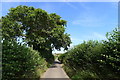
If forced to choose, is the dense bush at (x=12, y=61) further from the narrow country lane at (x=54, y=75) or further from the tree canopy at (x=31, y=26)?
the tree canopy at (x=31, y=26)

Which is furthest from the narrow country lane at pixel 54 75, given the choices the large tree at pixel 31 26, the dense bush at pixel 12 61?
the dense bush at pixel 12 61

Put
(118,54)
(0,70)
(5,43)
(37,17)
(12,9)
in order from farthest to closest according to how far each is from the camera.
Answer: (12,9) < (37,17) < (5,43) < (0,70) < (118,54)

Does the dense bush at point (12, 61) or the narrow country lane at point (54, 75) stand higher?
the dense bush at point (12, 61)

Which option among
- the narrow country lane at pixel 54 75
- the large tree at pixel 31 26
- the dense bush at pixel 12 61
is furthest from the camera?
the large tree at pixel 31 26

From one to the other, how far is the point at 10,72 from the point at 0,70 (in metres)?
0.57

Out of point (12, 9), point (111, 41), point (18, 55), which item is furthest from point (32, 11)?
point (111, 41)

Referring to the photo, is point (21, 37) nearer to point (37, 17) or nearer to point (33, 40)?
point (33, 40)

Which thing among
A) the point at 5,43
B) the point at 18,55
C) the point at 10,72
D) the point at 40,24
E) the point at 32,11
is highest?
the point at 32,11

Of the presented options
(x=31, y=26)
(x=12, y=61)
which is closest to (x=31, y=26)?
(x=31, y=26)

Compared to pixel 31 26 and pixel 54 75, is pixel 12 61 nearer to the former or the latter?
pixel 54 75

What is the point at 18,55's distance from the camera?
834cm

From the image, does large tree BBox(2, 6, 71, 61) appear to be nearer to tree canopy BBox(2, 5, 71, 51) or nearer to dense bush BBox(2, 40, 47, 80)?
tree canopy BBox(2, 5, 71, 51)

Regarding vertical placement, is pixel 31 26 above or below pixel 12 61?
above

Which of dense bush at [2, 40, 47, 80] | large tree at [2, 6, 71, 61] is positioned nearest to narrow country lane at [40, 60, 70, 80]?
large tree at [2, 6, 71, 61]
